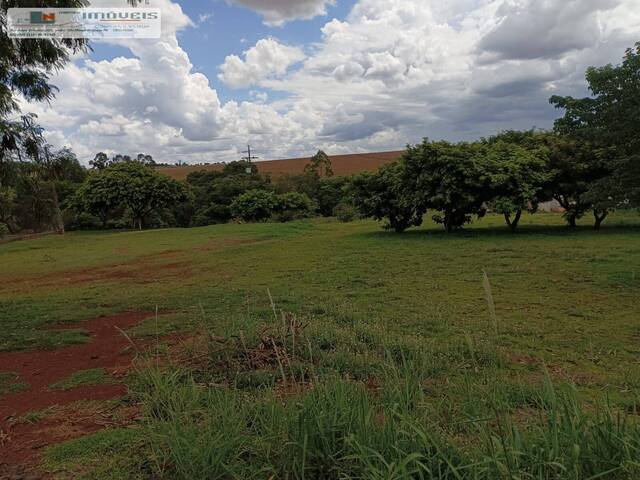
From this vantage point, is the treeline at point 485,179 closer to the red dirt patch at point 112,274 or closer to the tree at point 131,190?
the red dirt patch at point 112,274

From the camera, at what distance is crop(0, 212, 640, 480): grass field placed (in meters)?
2.13

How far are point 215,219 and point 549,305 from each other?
3735 cm

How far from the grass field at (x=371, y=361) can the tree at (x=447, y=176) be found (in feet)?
7.77

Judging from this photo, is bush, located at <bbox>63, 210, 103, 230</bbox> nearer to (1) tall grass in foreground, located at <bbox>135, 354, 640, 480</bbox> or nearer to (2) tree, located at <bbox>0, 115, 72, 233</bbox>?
(2) tree, located at <bbox>0, 115, 72, 233</bbox>

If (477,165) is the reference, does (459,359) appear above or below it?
below

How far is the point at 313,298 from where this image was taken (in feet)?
26.7

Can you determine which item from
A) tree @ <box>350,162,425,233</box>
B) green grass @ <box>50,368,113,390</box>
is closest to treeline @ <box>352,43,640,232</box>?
tree @ <box>350,162,425,233</box>

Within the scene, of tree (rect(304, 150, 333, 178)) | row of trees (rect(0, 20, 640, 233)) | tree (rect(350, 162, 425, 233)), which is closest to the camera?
row of trees (rect(0, 20, 640, 233))

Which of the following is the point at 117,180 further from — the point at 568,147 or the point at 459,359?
the point at 459,359

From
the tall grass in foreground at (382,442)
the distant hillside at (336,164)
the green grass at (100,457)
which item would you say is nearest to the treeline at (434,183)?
the green grass at (100,457)

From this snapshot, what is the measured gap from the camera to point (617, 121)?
750 cm

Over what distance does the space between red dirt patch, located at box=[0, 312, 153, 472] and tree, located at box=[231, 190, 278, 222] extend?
31.5m

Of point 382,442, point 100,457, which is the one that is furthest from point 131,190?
point 382,442

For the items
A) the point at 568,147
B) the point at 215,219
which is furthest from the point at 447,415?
the point at 215,219
